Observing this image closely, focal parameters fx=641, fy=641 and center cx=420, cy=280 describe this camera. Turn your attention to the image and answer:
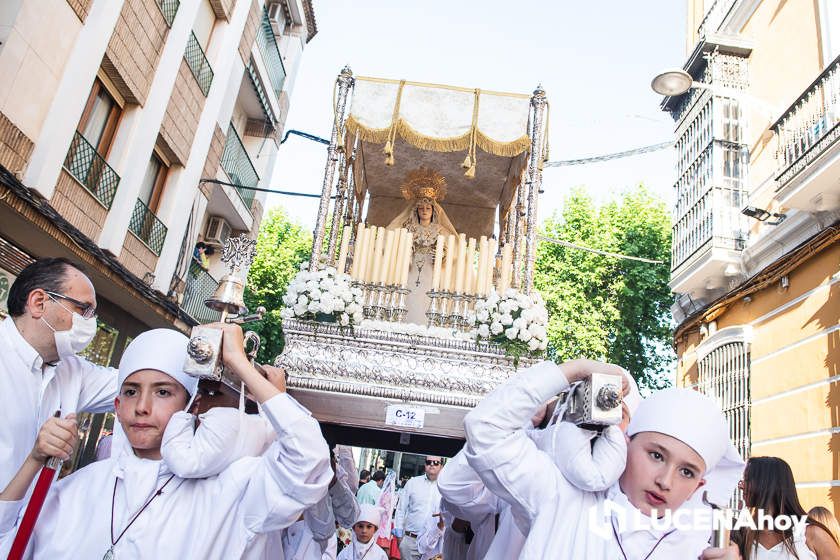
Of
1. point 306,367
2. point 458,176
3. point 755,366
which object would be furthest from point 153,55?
point 755,366

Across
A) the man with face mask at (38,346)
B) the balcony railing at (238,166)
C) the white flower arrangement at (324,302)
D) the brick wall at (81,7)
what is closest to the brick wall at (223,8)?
the balcony railing at (238,166)

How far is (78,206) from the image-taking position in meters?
9.27

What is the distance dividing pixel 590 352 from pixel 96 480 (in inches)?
600

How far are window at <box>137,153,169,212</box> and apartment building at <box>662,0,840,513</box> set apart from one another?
9767mm

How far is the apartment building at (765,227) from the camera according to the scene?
766cm

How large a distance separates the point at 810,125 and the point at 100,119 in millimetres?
10149

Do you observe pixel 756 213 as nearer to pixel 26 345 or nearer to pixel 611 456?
pixel 611 456

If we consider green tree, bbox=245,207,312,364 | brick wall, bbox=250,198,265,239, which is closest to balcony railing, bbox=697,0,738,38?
green tree, bbox=245,207,312,364

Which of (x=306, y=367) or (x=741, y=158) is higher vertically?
(x=741, y=158)

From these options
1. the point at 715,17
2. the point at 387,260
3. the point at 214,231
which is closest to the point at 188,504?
the point at 387,260

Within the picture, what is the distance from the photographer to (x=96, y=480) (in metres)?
2.12

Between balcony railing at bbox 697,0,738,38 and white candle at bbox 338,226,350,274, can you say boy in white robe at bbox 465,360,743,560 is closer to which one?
white candle at bbox 338,226,350,274

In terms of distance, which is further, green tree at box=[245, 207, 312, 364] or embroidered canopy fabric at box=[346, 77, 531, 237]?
green tree at box=[245, 207, 312, 364]

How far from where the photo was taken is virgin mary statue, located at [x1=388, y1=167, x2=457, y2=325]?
670cm
